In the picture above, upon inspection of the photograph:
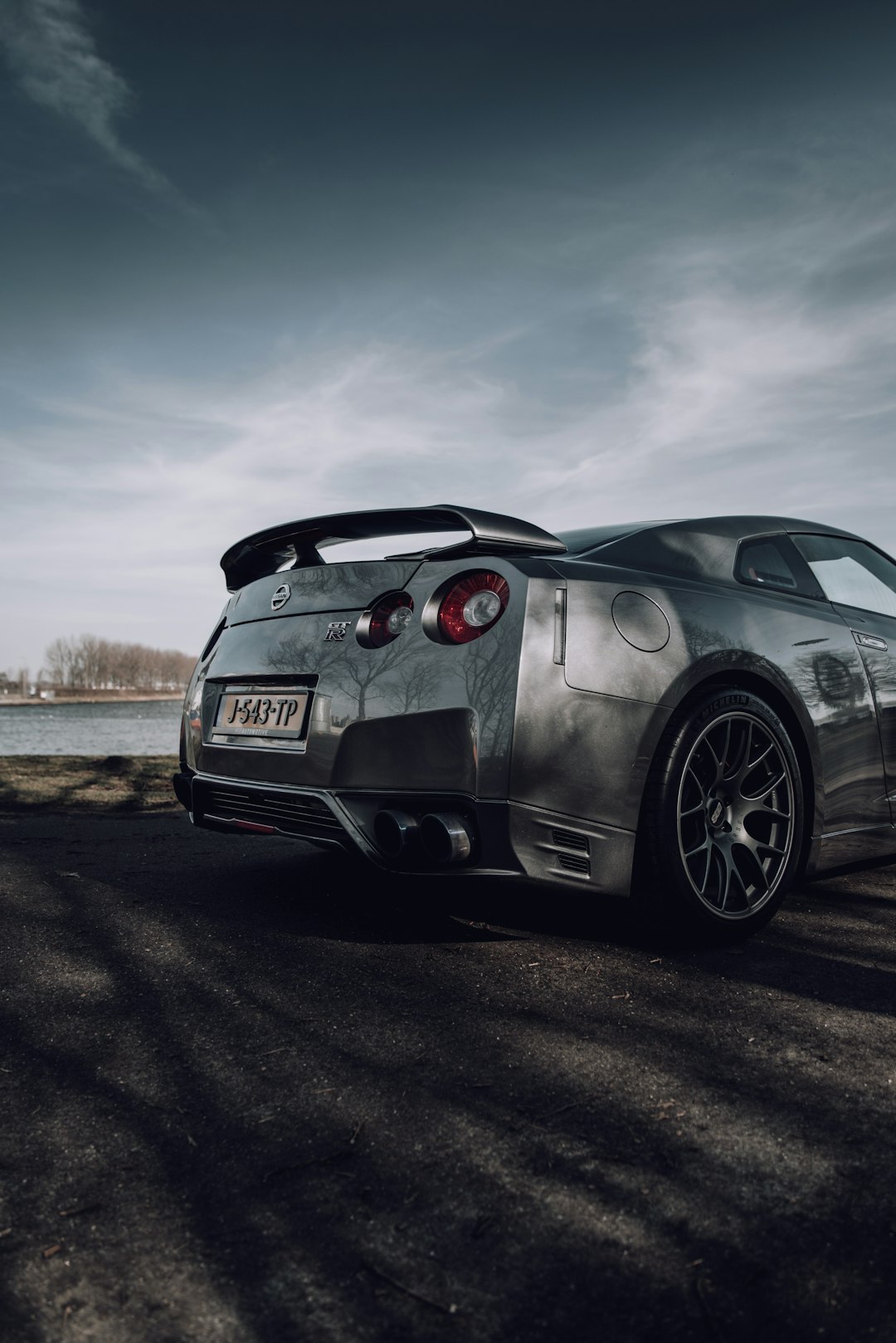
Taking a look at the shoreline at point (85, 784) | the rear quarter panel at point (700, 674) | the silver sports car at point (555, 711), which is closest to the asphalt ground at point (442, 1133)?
the silver sports car at point (555, 711)

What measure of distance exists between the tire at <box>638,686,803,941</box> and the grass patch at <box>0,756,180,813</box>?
5018 mm

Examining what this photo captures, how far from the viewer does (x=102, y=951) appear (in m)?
2.91

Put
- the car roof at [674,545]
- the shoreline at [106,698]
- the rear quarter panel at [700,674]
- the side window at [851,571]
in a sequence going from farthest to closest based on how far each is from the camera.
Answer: the shoreline at [106,698], the side window at [851,571], the car roof at [674,545], the rear quarter panel at [700,674]

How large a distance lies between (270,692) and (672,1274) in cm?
225

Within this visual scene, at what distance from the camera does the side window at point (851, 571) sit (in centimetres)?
390

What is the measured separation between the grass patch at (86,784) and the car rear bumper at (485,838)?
15.0 feet

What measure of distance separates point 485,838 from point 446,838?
4.3 inches

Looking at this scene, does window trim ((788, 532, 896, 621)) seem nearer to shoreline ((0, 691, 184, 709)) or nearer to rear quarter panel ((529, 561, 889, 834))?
rear quarter panel ((529, 561, 889, 834))

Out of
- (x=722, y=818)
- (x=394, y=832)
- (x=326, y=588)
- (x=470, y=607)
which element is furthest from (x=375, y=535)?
(x=722, y=818)

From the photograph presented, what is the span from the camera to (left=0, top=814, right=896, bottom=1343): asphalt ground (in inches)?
49.9

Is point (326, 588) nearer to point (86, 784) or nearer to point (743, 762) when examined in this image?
point (743, 762)

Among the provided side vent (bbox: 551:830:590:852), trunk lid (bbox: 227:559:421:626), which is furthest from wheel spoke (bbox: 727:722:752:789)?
trunk lid (bbox: 227:559:421:626)

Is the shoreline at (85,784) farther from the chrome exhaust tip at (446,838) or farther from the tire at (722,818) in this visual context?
the tire at (722,818)

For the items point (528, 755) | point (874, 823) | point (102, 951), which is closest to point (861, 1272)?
point (528, 755)
